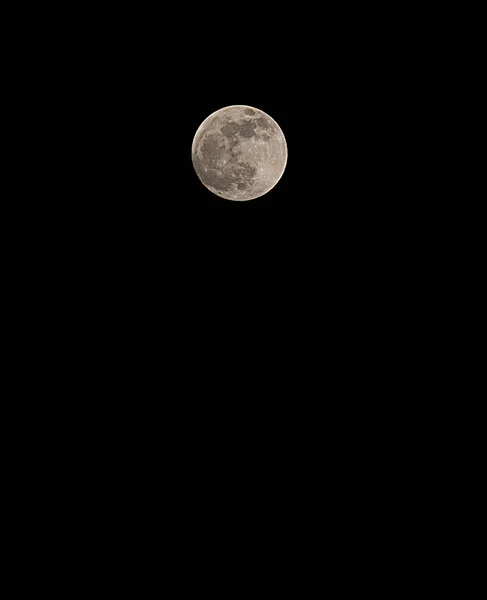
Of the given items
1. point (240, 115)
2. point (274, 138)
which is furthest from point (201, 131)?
point (274, 138)

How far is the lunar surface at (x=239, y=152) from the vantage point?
3.84 metres

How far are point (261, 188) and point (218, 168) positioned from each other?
419 millimetres

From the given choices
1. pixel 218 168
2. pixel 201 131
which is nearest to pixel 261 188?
pixel 218 168

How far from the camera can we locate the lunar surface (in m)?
3.84

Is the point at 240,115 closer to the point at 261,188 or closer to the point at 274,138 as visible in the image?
the point at 274,138

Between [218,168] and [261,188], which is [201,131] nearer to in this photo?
[218,168]

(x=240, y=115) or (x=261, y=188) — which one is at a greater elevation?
(x=240, y=115)

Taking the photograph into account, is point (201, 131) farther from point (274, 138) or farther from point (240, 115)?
point (274, 138)

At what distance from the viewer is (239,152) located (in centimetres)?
381

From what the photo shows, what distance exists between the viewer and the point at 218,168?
154 inches

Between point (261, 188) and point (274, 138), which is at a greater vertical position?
point (274, 138)

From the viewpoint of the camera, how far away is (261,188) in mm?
4074

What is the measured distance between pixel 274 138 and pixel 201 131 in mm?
637

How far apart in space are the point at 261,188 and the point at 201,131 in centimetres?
71
